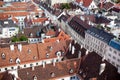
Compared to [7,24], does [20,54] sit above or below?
above

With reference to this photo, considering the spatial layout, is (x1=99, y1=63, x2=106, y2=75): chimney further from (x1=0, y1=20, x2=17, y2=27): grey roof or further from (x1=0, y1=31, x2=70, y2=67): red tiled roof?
(x1=0, y1=20, x2=17, y2=27): grey roof

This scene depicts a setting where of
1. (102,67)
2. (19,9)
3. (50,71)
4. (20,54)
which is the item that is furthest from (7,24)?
(102,67)

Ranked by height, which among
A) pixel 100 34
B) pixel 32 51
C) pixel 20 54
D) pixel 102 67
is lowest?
pixel 20 54

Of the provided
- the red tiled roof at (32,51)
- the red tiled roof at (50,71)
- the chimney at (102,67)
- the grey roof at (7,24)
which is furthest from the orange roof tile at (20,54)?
the grey roof at (7,24)

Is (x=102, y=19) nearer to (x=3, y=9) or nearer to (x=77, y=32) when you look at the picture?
(x=77, y=32)

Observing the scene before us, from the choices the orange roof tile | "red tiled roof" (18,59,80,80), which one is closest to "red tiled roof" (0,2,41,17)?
the orange roof tile

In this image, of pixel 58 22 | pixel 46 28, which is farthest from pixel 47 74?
pixel 58 22

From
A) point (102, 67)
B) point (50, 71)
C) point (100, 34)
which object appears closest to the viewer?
point (102, 67)

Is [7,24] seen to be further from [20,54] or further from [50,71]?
[50,71]
